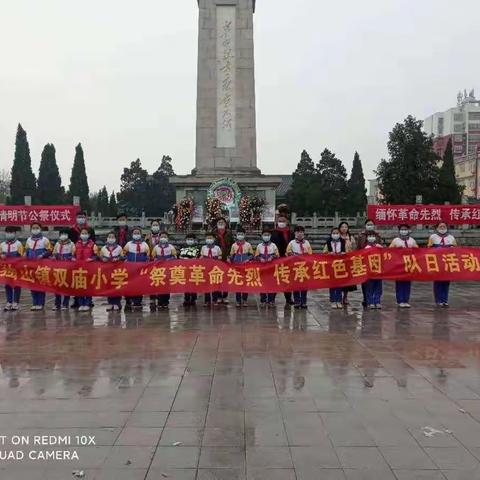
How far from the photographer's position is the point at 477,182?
64.2 meters

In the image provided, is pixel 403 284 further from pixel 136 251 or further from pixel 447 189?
pixel 447 189

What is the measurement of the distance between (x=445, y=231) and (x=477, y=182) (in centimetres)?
5919

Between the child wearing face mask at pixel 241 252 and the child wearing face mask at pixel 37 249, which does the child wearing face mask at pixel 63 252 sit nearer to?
the child wearing face mask at pixel 37 249

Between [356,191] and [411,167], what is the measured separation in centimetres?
749

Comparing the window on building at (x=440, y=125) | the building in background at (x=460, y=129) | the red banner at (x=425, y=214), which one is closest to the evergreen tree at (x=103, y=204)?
the red banner at (x=425, y=214)

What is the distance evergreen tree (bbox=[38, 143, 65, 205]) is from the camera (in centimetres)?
4250

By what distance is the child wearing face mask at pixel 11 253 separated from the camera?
9.55 meters

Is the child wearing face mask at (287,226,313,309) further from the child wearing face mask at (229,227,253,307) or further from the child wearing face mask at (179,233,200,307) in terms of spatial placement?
the child wearing face mask at (179,233,200,307)

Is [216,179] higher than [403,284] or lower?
higher

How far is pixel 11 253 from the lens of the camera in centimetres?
970

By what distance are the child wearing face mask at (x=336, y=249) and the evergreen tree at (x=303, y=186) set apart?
1183 inches

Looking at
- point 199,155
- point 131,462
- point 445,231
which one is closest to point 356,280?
point 445,231

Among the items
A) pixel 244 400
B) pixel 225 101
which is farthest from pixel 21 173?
pixel 244 400

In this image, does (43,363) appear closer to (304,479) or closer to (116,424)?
(116,424)
